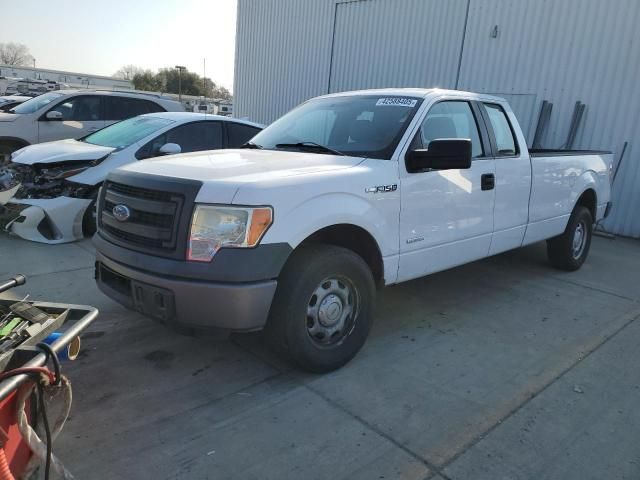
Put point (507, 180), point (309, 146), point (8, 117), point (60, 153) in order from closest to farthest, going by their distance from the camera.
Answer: point (309, 146), point (507, 180), point (60, 153), point (8, 117)

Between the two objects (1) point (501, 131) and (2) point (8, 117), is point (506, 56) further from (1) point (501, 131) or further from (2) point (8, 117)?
(2) point (8, 117)

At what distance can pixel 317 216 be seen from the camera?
10.3ft

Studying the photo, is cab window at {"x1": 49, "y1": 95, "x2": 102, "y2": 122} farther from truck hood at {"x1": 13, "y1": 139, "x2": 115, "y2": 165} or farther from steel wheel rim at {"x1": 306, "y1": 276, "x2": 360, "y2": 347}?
steel wheel rim at {"x1": 306, "y1": 276, "x2": 360, "y2": 347}

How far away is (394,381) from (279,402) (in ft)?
2.67

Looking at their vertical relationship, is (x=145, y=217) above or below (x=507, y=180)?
below

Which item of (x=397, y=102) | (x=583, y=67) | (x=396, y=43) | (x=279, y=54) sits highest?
(x=396, y=43)

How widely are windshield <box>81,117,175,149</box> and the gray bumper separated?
4.35m

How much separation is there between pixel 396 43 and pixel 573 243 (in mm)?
7622

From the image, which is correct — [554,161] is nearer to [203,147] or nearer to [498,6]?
[203,147]

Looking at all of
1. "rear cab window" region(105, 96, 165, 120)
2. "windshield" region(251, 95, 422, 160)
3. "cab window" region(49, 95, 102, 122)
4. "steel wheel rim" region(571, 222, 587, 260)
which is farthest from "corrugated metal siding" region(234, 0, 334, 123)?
"windshield" region(251, 95, 422, 160)

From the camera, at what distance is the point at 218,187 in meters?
2.92

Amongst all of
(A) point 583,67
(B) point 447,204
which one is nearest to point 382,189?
(B) point 447,204

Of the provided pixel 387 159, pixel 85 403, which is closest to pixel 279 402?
pixel 85 403

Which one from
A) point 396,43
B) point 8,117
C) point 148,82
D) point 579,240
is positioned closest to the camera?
point 579,240
